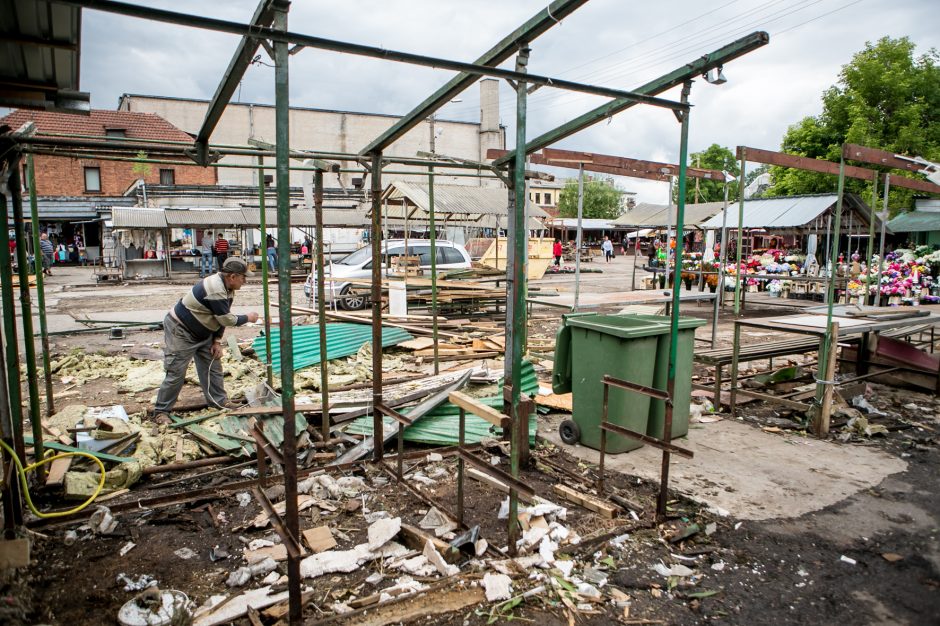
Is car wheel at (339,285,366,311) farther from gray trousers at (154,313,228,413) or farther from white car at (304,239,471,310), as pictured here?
gray trousers at (154,313,228,413)

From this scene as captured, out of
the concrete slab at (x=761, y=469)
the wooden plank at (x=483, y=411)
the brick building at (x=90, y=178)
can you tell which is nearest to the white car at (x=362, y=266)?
the concrete slab at (x=761, y=469)

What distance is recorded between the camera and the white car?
49.1 feet

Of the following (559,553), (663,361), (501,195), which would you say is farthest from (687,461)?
(501,195)

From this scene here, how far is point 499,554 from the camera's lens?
3586 mm

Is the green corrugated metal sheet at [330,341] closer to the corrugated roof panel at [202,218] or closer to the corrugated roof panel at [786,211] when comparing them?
the corrugated roof panel at [786,211]

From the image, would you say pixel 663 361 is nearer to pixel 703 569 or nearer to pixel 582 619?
pixel 703 569

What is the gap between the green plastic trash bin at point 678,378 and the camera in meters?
5.31

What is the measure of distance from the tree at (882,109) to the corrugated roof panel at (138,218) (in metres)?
29.8

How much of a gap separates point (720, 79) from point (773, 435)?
3.98m

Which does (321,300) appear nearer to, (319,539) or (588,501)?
(319,539)

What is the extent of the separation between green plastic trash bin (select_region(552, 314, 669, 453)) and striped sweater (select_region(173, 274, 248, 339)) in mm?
3558

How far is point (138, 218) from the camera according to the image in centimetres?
2555

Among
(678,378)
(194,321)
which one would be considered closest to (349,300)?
(194,321)

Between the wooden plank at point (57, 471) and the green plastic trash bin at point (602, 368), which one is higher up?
the green plastic trash bin at point (602, 368)
